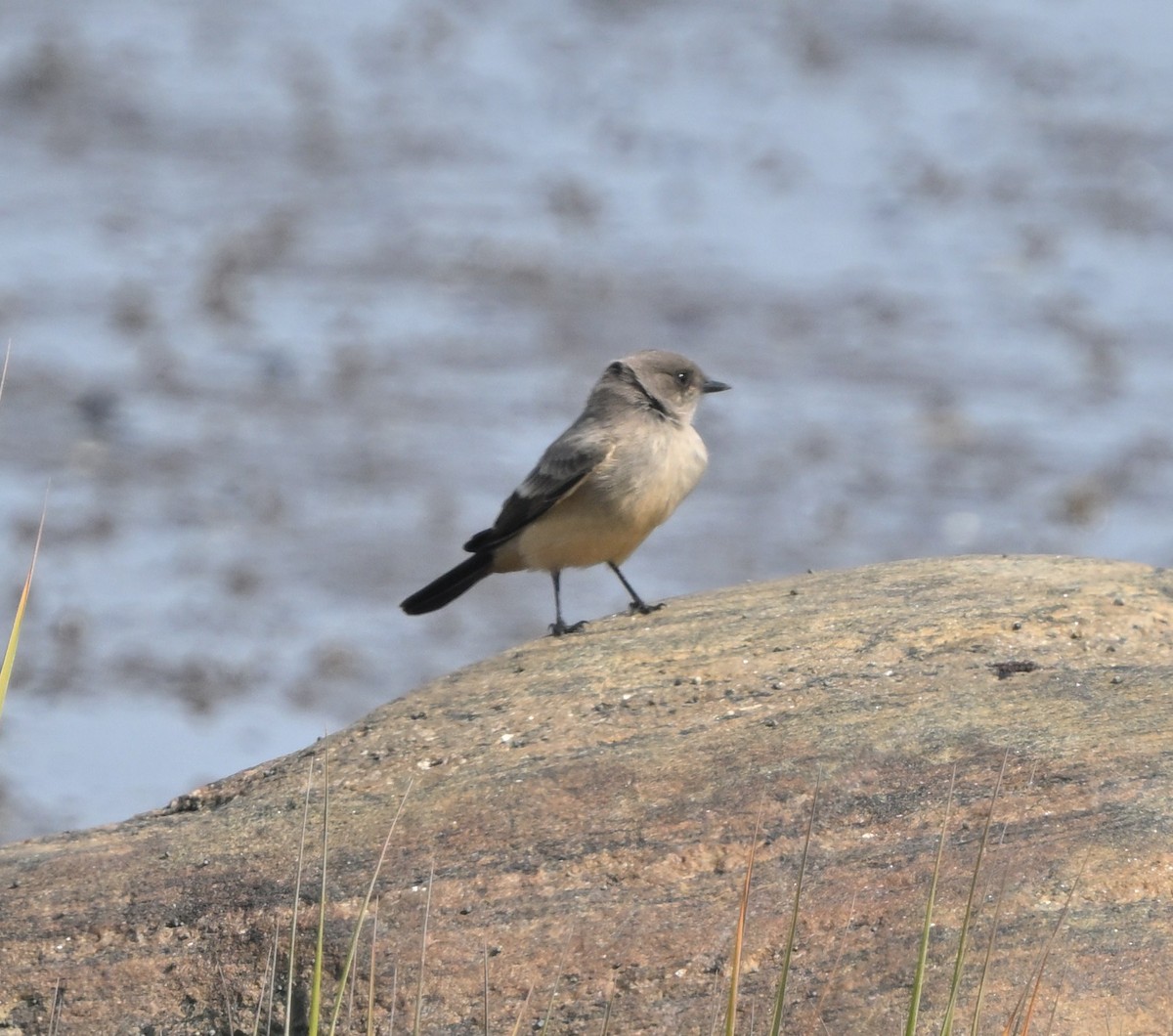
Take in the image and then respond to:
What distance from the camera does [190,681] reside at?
979cm

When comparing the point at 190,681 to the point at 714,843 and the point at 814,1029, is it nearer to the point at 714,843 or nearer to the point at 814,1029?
the point at 714,843

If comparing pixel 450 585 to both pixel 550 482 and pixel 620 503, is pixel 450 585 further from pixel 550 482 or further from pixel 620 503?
pixel 620 503

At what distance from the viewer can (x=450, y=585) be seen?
7879 mm

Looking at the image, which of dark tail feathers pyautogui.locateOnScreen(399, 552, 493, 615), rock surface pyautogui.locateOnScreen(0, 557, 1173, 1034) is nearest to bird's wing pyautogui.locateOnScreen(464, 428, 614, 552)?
dark tail feathers pyautogui.locateOnScreen(399, 552, 493, 615)

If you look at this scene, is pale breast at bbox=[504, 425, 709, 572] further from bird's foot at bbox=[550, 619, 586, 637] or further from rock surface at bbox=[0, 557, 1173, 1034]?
rock surface at bbox=[0, 557, 1173, 1034]

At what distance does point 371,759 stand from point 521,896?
0.91m

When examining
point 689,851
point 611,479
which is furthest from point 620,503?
point 689,851

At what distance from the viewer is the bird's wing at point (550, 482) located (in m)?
7.17

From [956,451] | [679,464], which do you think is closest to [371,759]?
[679,464]

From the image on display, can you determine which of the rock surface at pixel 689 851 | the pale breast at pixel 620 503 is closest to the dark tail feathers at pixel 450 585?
the pale breast at pixel 620 503

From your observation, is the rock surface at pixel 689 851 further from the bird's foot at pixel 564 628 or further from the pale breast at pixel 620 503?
the pale breast at pixel 620 503

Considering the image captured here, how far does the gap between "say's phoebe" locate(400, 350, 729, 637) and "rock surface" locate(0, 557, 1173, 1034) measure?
4.38 feet

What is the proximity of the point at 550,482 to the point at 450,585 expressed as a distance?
0.83 meters

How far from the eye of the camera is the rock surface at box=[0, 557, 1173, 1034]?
14.2 feet
